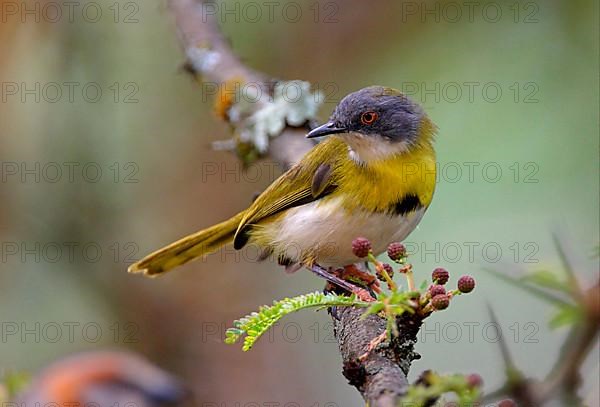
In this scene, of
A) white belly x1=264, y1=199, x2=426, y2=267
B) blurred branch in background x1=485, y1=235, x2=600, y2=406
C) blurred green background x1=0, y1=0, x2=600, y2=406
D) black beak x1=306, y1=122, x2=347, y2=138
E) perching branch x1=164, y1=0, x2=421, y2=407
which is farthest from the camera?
blurred green background x1=0, y1=0, x2=600, y2=406

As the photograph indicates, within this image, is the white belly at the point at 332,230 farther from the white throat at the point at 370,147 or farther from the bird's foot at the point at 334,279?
the white throat at the point at 370,147

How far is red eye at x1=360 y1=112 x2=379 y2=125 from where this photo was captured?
3.37 m

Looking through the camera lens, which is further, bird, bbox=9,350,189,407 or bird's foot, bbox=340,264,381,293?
bird, bbox=9,350,189,407

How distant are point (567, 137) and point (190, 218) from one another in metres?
2.63

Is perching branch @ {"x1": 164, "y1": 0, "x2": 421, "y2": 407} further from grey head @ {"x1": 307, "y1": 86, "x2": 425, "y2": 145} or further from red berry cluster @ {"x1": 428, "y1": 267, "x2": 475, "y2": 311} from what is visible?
grey head @ {"x1": 307, "y1": 86, "x2": 425, "y2": 145}

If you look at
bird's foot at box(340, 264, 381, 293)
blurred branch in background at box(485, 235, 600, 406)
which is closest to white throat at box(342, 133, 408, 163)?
bird's foot at box(340, 264, 381, 293)

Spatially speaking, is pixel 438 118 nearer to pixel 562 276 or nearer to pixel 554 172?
pixel 554 172

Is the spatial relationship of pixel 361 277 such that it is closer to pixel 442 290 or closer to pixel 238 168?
pixel 442 290

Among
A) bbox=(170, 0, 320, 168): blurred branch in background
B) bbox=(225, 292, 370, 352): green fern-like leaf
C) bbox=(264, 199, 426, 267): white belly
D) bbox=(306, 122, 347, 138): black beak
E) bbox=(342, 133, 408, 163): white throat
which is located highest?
bbox=(170, 0, 320, 168): blurred branch in background

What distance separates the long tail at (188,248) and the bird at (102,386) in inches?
18.1

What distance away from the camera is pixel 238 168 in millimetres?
5801

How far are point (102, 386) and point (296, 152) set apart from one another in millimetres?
1373

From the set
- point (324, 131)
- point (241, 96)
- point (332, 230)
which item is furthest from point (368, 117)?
point (241, 96)

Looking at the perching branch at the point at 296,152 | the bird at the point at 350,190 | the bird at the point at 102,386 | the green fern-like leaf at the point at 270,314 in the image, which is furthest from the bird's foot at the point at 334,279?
the bird at the point at 102,386
